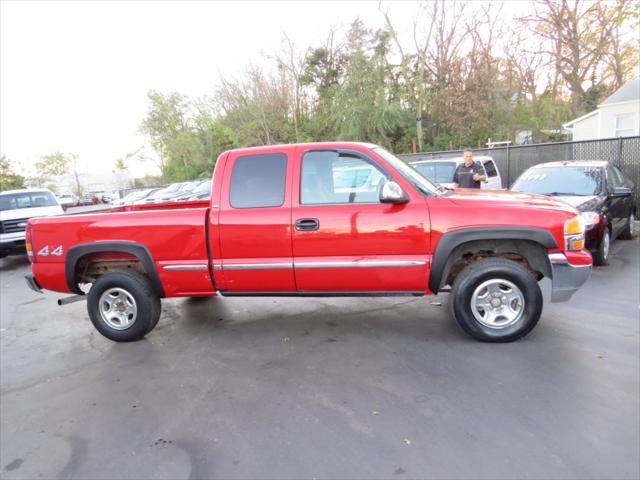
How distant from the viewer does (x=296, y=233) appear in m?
4.11

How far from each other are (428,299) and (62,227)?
14.8 ft

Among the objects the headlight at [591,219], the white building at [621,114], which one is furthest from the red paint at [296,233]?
the white building at [621,114]

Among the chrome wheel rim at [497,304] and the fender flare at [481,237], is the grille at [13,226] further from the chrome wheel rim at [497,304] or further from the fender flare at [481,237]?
the chrome wheel rim at [497,304]

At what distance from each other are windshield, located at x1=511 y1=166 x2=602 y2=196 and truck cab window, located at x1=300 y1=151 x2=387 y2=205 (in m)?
4.58

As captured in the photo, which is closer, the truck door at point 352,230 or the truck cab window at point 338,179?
the truck door at point 352,230

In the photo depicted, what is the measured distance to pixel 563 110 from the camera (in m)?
27.9

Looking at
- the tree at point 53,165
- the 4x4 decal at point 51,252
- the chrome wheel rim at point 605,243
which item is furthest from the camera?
the tree at point 53,165

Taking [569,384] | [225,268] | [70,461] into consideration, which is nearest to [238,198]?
[225,268]

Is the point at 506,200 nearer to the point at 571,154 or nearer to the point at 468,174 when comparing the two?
the point at 468,174

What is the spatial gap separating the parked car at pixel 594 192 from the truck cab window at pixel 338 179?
398 centimetres

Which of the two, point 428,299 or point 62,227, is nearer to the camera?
point 62,227

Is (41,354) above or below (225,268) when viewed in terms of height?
below

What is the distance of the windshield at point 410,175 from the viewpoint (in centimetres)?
410

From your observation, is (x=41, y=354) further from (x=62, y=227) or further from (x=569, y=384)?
(x=569, y=384)
